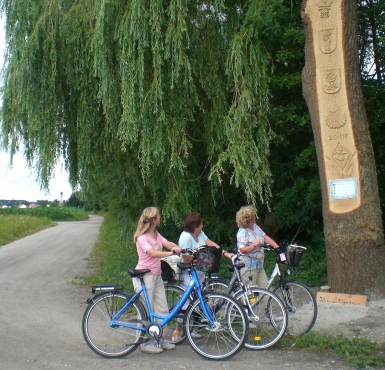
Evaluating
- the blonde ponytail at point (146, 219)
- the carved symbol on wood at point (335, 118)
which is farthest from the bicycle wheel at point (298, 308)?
the carved symbol on wood at point (335, 118)

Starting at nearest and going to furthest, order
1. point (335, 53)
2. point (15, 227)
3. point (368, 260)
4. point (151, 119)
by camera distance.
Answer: point (368, 260) < point (335, 53) < point (151, 119) < point (15, 227)

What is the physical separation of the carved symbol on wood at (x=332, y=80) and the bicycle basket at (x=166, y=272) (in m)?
3.45

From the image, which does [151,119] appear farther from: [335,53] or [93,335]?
[93,335]

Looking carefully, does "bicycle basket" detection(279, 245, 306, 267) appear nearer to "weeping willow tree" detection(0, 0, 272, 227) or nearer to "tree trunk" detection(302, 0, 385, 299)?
"tree trunk" detection(302, 0, 385, 299)

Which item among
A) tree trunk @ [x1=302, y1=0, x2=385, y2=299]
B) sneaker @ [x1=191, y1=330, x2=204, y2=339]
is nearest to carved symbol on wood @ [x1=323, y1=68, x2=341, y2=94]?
tree trunk @ [x1=302, y1=0, x2=385, y2=299]

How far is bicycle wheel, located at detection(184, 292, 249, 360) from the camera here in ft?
19.3

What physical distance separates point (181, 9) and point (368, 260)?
524 centimetres

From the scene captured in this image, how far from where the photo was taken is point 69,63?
10523 millimetres

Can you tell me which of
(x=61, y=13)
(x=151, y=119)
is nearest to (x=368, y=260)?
(x=151, y=119)

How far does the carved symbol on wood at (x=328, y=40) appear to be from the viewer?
7.87 meters

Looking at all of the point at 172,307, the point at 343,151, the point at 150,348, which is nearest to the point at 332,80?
Result: the point at 343,151

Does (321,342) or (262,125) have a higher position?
(262,125)

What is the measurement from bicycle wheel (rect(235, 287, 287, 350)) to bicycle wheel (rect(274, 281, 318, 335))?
0.26 meters

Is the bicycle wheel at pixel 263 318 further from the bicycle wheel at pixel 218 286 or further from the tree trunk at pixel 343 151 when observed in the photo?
the tree trunk at pixel 343 151
